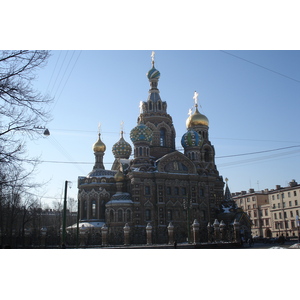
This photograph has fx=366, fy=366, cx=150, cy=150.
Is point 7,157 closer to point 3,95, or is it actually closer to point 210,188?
point 3,95

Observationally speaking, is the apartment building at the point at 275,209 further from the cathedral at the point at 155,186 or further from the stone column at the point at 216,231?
the stone column at the point at 216,231

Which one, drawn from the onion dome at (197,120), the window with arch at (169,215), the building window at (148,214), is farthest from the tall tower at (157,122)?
the building window at (148,214)

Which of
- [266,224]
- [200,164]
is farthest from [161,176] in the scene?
[266,224]

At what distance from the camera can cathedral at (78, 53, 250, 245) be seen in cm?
3641

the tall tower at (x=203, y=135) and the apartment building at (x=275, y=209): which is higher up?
the tall tower at (x=203, y=135)

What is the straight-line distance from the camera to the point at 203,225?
128 ft

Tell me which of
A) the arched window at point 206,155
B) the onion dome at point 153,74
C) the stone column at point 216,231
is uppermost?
the onion dome at point 153,74

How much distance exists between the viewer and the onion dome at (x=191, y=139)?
42562 mm

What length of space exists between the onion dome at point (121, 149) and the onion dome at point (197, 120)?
837 cm

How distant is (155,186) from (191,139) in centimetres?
791

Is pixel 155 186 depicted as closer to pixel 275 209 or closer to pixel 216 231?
pixel 216 231

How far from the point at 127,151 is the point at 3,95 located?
36636 mm

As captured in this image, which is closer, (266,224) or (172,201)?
(172,201)

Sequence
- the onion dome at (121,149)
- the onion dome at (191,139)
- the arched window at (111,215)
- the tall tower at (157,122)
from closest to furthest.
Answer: the arched window at (111,215)
the onion dome at (191,139)
the tall tower at (157,122)
the onion dome at (121,149)
